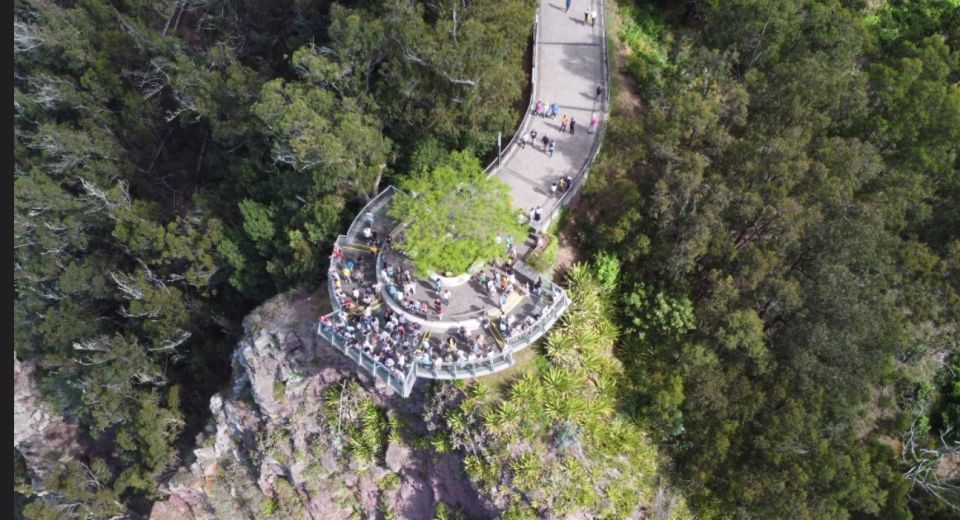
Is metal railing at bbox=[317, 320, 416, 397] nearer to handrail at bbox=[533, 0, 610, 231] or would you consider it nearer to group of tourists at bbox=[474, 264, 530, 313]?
group of tourists at bbox=[474, 264, 530, 313]

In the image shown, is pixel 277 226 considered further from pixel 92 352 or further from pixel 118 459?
pixel 118 459

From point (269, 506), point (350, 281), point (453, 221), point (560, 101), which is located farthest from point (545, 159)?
point (269, 506)

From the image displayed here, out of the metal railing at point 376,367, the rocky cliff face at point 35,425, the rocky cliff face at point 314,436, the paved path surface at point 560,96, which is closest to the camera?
the metal railing at point 376,367

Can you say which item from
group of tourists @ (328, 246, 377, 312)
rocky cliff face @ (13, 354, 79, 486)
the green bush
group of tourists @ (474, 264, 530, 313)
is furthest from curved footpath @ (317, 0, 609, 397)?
rocky cliff face @ (13, 354, 79, 486)

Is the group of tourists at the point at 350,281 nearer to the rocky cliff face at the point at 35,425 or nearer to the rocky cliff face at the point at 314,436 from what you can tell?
the rocky cliff face at the point at 314,436

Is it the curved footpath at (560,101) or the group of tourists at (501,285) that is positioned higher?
the curved footpath at (560,101)

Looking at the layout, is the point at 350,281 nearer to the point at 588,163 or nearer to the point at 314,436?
the point at 314,436

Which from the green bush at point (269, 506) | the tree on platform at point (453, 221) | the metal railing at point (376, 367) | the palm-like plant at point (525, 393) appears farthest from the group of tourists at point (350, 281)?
the green bush at point (269, 506)

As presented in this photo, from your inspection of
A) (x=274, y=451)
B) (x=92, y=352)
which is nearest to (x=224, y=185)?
(x=92, y=352)
